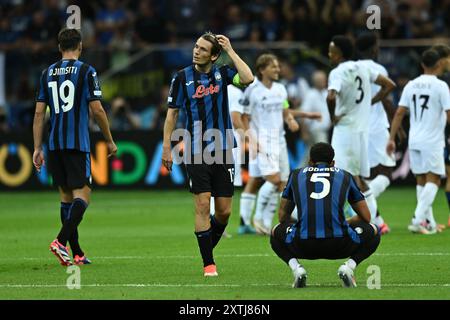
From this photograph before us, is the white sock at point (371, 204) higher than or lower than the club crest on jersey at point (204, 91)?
lower

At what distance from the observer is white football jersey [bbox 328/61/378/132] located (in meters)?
15.1

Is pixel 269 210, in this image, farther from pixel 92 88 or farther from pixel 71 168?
pixel 92 88

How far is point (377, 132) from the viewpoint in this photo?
632 inches

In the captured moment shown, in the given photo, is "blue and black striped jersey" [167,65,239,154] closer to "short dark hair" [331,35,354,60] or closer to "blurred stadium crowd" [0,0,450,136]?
"short dark hair" [331,35,354,60]

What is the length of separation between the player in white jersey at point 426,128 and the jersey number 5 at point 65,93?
4733 mm

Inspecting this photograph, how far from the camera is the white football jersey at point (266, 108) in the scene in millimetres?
15625

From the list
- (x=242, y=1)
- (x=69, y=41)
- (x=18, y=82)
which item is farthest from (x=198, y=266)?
(x=242, y=1)

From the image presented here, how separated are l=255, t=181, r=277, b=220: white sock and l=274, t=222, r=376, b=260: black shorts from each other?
225 inches

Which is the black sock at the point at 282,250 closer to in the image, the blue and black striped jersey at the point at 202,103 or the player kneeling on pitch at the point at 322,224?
the player kneeling on pitch at the point at 322,224

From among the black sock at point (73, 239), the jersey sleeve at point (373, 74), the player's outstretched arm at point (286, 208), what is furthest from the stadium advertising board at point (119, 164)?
the player's outstretched arm at point (286, 208)

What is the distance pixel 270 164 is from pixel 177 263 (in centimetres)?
363

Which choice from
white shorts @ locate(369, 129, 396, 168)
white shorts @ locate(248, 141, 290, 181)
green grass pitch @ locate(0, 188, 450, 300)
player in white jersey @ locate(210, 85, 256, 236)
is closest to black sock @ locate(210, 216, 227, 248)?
green grass pitch @ locate(0, 188, 450, 300)

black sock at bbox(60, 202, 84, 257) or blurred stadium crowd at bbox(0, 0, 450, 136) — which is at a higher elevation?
blurred stadium crowd at bbox(0, 0, 450, 136)
